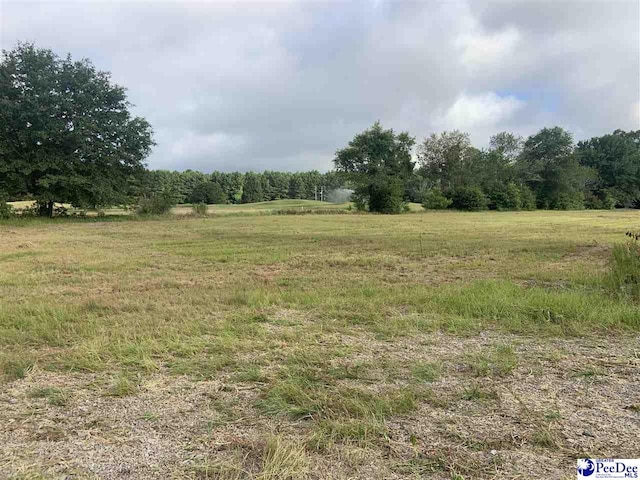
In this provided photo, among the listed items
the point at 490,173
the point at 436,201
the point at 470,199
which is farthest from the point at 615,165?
the point at 436,201

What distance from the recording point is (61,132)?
27406 mm

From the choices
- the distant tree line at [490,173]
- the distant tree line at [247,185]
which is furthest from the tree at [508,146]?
the distant tree line at [247,185]

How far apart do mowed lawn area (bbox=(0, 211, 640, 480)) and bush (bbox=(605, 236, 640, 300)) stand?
216 millimetres

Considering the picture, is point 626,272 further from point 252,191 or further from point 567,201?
point 252,191

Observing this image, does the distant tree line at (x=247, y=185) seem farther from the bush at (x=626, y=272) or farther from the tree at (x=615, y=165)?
the bush at (x=626, y=272)

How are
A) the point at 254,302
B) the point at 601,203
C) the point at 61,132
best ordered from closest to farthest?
the point at 254,302 < the point at 61,132 < the point at 601,203

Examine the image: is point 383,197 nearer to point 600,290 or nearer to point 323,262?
point 323,262

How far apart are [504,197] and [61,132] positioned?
47.3 m

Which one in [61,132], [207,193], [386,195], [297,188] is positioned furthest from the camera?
[297,188]

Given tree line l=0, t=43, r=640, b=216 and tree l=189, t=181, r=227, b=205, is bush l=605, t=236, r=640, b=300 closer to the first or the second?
tree line l=0, t=43, r=640, b=216

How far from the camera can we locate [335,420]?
2.71 meters

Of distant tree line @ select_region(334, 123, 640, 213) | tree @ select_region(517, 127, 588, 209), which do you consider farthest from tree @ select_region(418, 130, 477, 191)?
tree @ select_region(517, 127, 588, 209)

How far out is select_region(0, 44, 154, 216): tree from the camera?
26.4 metres

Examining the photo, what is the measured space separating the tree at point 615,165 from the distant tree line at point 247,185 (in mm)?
44668
